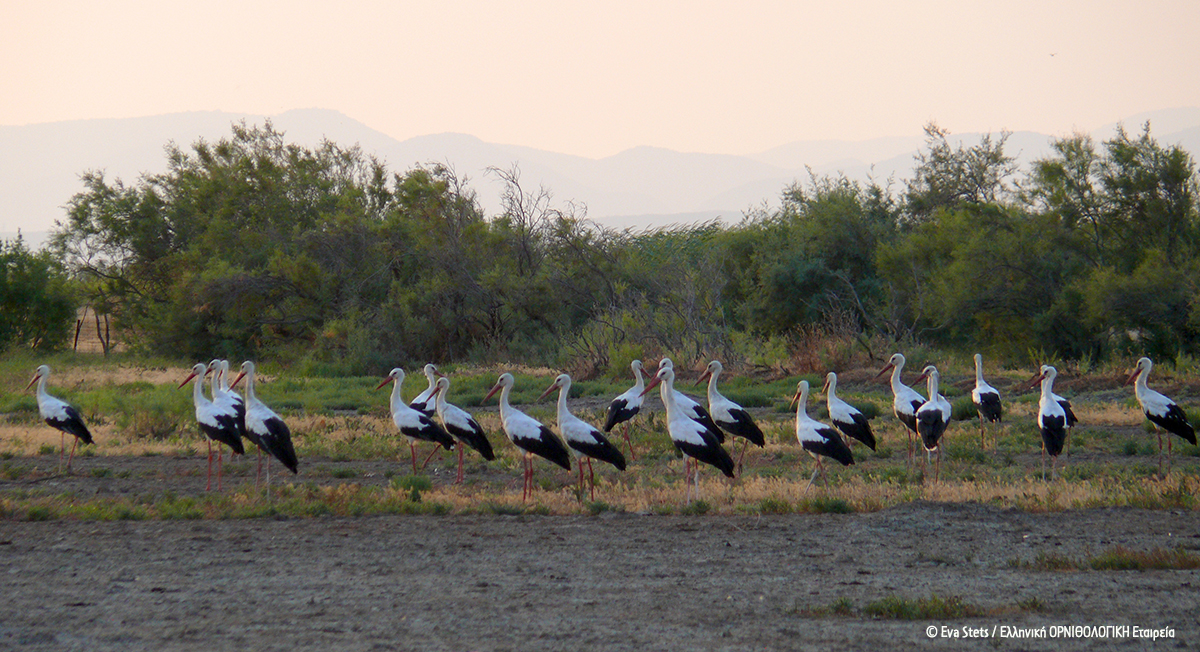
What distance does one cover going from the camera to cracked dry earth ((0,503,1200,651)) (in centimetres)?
572

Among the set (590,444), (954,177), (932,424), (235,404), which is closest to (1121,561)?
(932,424)

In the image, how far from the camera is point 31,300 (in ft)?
131

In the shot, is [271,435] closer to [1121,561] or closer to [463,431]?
[463,431]

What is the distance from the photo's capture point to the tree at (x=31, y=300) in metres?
39.5

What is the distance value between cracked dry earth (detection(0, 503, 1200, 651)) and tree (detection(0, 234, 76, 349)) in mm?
34624

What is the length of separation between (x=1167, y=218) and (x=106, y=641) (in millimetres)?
26111

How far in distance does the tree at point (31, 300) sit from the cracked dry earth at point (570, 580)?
34.6 meters

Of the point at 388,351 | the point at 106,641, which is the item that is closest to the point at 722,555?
the point at 106,641

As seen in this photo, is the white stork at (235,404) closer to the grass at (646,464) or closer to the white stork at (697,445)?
the grass at (646,464)

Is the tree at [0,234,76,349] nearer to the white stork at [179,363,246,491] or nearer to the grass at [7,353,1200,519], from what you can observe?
the grass at [7,353,1200,519]

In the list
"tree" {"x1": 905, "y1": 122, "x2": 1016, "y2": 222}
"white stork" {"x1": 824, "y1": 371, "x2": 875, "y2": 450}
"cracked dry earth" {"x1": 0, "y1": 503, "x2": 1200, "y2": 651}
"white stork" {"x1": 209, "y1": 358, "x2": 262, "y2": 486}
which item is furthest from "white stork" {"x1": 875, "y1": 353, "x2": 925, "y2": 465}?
"tree" {"x1": 905, "y1": 122, "x2": 1016, "y2": 222}

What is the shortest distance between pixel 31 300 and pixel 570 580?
3941 cm

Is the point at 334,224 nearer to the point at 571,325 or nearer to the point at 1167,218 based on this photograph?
the point at 571,325

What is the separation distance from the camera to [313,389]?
2555cm
